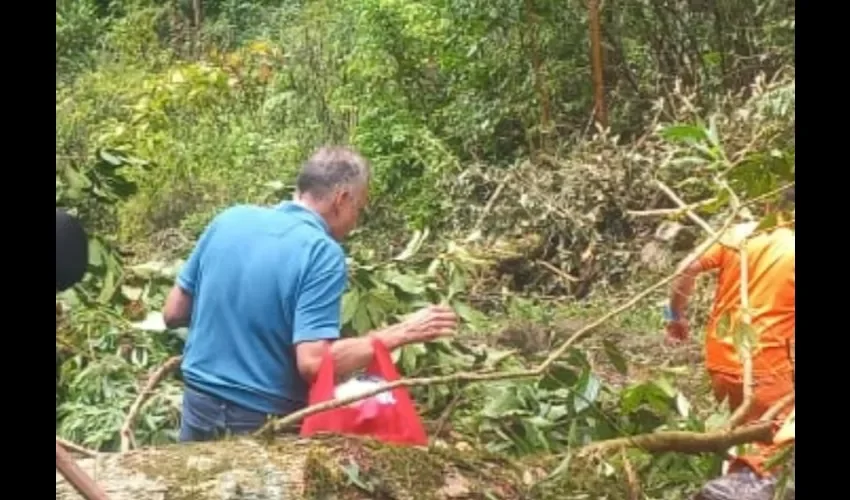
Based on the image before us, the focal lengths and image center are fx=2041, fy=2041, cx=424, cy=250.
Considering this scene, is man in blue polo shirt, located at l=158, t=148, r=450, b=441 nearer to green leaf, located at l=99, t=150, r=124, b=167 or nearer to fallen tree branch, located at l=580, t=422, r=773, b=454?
green leaf, located at l=99, t=150, r=124, b=167

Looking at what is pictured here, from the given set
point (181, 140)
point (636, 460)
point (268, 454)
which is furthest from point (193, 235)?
point (636, 460)

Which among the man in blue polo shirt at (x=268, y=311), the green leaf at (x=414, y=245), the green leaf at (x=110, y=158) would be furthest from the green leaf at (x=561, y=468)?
the green leaf at (x=110, y=158)

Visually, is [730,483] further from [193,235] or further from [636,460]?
[193,235]

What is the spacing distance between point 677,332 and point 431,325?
303mm

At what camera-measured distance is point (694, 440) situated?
2.50 m

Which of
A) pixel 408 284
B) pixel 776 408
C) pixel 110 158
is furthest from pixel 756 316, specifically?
pixel 110 158

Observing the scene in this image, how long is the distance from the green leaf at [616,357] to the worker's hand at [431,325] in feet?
0.62

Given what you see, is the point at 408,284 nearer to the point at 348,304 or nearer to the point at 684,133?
the point at 348,304

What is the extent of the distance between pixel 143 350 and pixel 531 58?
2.00 ft

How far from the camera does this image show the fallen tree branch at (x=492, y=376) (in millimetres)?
2488

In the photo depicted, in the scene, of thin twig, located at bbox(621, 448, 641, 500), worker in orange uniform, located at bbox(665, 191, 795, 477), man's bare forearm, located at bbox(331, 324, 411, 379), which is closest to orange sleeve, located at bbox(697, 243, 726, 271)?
worker in orange uniform, located at bbox(665, 191, 795, 477)

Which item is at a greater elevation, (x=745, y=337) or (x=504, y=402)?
(x=745, y=337)

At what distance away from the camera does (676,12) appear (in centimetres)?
257

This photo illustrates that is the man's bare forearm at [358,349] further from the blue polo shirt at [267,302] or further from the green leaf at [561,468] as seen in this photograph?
the green leaf at [561,468]
